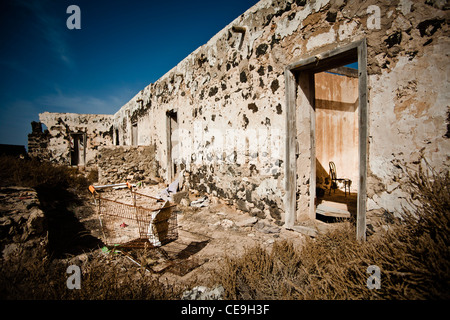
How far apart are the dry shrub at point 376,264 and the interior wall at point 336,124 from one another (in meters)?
4.73

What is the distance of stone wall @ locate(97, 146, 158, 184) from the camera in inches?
300

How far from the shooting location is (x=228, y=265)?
2178 millimetres

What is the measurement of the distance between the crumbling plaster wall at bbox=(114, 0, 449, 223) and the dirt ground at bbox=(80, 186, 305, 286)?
315 mm

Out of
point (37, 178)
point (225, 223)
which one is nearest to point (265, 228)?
point (225, 223)

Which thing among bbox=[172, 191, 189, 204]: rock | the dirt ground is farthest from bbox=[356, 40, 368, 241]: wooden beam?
bbox=[172, 191, 189, 204]: rock

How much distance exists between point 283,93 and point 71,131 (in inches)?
612

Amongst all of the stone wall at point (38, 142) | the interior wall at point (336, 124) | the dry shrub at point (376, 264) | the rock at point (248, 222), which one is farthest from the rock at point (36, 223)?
the stone wall at point (38, 142)

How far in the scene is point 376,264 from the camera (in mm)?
1749

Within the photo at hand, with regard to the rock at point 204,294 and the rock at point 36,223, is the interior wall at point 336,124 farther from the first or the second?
the rock at point 36,223

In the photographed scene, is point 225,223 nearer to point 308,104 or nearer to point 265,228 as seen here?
point 265,228

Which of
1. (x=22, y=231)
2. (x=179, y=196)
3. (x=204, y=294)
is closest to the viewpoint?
(x=204, y=294)

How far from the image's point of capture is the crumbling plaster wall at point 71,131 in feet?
44.5

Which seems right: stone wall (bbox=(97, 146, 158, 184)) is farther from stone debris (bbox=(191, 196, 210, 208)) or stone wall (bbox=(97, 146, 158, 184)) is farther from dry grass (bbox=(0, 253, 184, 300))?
dry grass (bbox=(0, 253, 184, 300))

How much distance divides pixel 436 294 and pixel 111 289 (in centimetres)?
227
